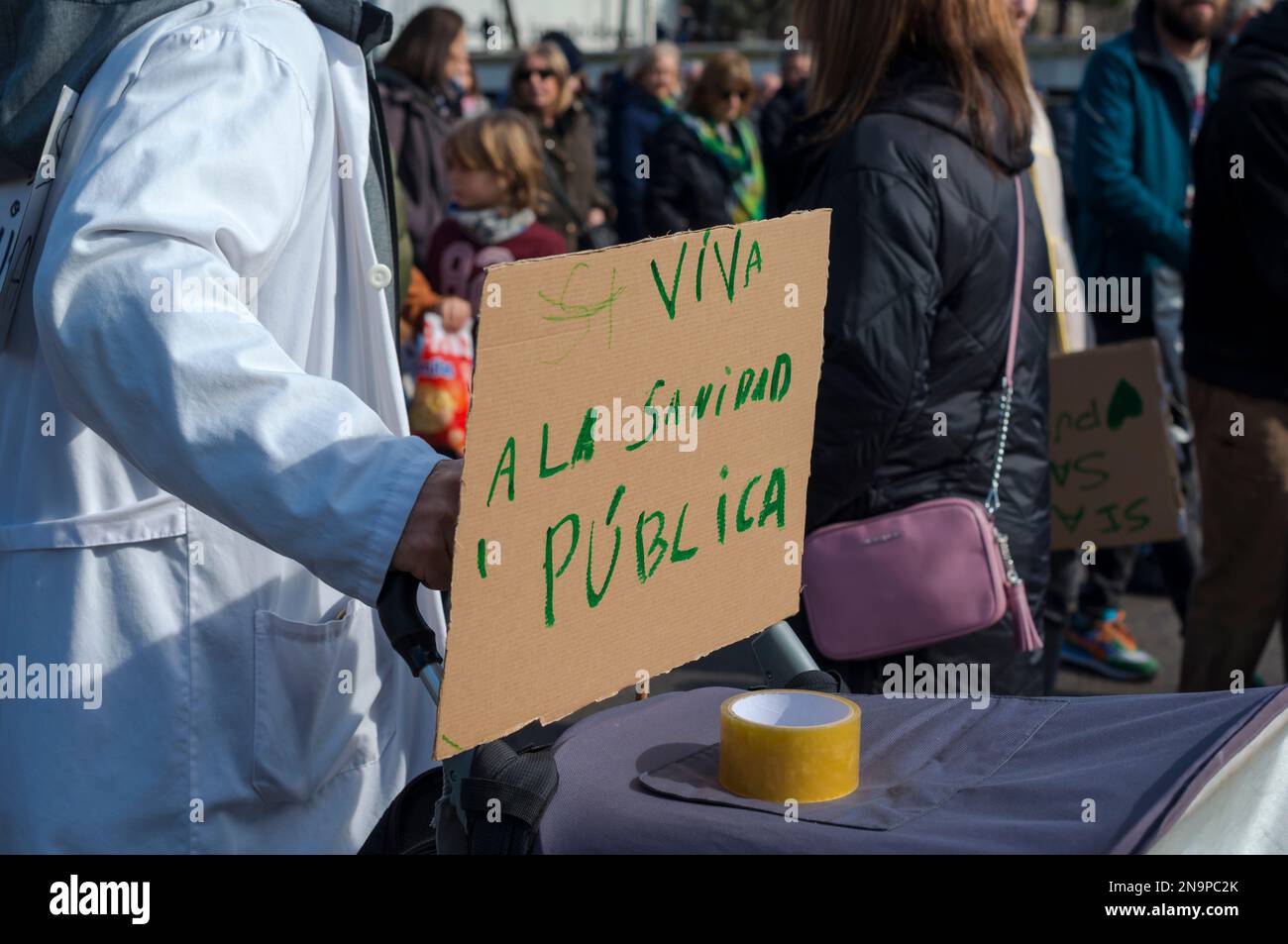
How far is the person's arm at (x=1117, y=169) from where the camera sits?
4688 mm

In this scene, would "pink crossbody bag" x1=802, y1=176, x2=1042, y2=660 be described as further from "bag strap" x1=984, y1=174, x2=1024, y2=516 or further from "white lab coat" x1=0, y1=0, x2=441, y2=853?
"white lab coat" x1=0, y1=0, x2=441, y2=853

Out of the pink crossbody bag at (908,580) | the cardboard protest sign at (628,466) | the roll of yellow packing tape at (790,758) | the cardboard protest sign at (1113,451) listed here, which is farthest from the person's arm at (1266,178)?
the roll of yellow packing tape at (790,758)

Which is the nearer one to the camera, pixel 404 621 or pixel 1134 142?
pixel 404 621

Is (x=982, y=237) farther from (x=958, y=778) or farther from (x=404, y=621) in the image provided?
(x=404, y=621)

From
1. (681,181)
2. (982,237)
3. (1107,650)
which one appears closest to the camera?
(982,237)

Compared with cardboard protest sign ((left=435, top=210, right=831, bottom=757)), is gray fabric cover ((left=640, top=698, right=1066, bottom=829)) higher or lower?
lower

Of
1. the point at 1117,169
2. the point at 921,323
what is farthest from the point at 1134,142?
the point at 921,323

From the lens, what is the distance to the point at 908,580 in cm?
220

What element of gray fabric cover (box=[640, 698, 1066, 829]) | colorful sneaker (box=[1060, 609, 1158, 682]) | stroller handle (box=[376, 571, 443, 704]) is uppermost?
stroller handle (box=[376, 571, 443, 704])

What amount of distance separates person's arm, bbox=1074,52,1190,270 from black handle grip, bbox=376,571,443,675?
409cm

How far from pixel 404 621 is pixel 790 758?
0.33 meters

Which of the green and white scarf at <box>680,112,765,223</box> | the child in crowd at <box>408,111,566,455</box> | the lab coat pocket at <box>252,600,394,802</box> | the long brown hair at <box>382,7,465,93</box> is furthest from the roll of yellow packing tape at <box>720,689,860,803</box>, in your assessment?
the green and white scarf at <box>680,112,765,223</box>

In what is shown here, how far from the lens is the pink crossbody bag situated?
7.20ft
